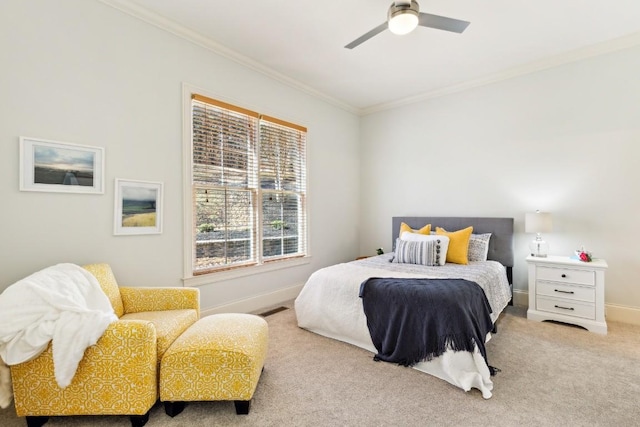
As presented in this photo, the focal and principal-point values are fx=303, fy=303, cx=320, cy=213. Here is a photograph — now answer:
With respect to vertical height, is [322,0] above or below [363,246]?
above

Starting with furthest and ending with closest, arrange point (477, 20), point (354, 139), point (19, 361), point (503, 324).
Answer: point (354, 139), point (503, 324), point (477, 20), point (19, 361)

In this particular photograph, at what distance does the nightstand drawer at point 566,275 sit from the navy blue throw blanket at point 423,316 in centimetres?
123

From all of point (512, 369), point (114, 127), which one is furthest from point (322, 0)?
point (512, 369)

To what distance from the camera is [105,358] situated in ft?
5.31

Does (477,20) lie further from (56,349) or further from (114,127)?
(56,349)

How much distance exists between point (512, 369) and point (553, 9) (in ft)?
10.0

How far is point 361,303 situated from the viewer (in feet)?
8.59

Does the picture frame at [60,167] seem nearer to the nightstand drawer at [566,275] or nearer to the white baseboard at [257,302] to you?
the white baseboard at [257,302]

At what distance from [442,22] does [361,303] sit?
7.44ft


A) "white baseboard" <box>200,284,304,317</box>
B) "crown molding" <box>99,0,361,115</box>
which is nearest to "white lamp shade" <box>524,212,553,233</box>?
"white baseboard" <box>200,284,304,317</box>

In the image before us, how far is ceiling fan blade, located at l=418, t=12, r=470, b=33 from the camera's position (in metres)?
2.14

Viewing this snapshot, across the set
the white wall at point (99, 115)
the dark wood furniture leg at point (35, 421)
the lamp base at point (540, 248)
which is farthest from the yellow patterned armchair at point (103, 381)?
the lamp base at point (540, 248)

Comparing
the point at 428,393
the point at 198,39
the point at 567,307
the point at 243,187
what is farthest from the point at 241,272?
the point at 567,307

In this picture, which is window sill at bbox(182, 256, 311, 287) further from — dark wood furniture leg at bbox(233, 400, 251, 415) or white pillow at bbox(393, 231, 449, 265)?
dark wood furniture leg at bbox(233, 400, 251, 415)
